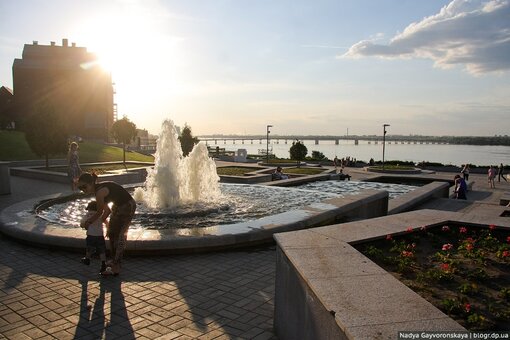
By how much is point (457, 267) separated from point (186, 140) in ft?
115

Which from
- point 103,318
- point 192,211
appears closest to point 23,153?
point 192,211

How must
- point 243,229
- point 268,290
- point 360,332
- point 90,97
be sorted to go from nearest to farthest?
1. point 360,332
2. point 268,290
3. point 243,229
4. point 90,97

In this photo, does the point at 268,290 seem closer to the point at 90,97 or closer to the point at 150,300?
the point at 150,300

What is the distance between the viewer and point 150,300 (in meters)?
5.06

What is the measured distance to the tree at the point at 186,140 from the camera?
37987 mm

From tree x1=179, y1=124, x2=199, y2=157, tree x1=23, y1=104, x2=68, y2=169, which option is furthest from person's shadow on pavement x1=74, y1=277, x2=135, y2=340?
tree x1=179, y1=124, x2=199, y2=157

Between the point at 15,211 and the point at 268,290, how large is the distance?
7094mm

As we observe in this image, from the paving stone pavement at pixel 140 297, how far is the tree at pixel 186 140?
30991mm

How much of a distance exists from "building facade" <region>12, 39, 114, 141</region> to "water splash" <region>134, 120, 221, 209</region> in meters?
52.5

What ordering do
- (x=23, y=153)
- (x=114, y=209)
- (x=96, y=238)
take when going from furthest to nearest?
(x=23, y=153) < (x=96, y=238) < (x=114, y=209)

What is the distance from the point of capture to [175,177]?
1113 cm

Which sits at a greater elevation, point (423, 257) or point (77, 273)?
point (423, 257)

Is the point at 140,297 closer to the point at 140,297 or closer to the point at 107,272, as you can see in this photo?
the point at 140,297

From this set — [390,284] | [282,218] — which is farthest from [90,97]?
[390,284]
